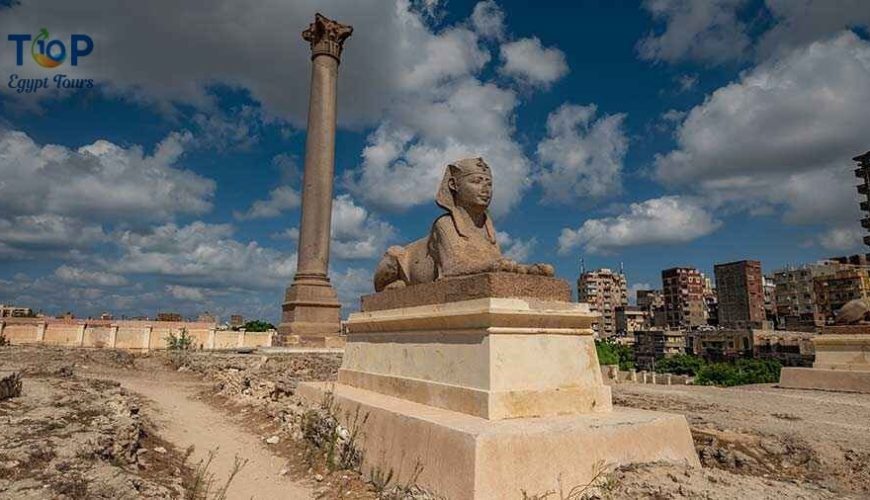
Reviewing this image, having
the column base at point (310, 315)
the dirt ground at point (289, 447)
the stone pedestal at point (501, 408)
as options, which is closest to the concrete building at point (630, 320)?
the column base at point (310, 315)

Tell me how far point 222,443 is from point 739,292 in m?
77.9

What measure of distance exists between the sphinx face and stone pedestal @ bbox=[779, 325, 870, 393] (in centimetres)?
785

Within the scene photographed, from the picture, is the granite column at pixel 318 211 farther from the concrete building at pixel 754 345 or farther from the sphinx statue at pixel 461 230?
the concrete building at pixel 754 345

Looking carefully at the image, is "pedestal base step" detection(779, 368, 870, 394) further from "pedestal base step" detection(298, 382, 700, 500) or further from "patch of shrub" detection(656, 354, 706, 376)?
"patch of shrub" detection(656, 354, 706, 376)

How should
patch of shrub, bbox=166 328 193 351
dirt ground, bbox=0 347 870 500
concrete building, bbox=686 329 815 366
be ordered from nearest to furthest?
dirt ground, bbox=0 347 870 500
patch of shrub, bbox=166 328 193 351
concrete building, bbox=686 329 815 366

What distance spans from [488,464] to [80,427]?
4.44 m

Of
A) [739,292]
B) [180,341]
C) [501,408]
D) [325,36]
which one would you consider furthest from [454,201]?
[739,292]

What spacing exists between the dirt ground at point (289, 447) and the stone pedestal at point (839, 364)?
1.88 ft

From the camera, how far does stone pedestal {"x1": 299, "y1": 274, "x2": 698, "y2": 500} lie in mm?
3160

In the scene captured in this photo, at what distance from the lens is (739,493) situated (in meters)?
2.90

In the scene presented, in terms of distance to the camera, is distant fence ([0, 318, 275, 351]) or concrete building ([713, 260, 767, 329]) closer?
distant fence ([0, 318, 275, 351])

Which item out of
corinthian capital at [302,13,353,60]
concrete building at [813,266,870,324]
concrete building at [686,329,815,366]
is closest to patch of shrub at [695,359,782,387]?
concrete building at [686,329,815,366]

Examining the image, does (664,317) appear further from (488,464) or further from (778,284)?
(488,464)

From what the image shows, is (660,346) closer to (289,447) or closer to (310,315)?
(310,315)
